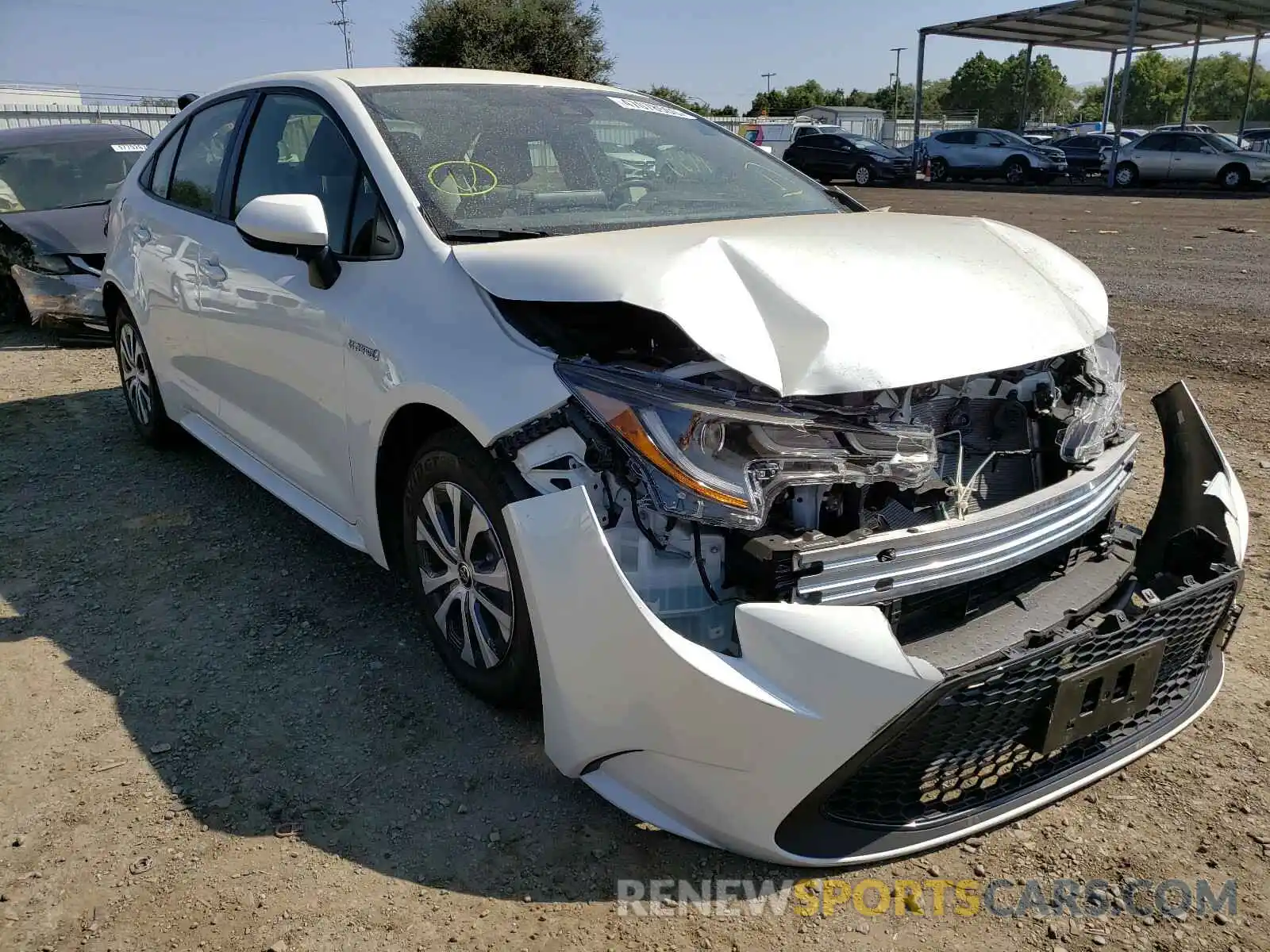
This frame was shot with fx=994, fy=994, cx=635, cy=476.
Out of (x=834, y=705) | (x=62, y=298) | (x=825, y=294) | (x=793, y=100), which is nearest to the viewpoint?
(x=834, y=705)

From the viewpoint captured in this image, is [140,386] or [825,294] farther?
[140,386]

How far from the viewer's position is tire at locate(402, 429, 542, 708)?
248 cm

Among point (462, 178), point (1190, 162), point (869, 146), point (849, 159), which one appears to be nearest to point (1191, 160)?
point (1190, 162)

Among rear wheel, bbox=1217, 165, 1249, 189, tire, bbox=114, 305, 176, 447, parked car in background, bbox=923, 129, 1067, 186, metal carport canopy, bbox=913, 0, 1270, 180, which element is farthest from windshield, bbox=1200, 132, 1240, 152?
tire, bbox=114, 305, 176, 447

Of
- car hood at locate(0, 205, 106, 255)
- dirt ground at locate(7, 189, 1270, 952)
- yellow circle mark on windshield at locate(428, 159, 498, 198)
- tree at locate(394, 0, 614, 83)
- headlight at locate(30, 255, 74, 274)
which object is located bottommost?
dirt ground at locate(7, 189, 1270, 952)

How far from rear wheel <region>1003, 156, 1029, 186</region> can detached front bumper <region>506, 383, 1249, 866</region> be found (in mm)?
27272

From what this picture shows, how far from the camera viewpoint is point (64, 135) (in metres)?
8.96

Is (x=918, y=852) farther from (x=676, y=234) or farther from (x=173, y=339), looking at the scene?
(x=173, y=339)

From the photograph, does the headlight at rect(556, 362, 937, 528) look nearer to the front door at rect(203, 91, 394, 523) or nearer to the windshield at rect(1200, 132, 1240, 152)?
the front door at rect(203, 91, 394, 523)

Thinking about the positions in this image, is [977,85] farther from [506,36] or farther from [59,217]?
[59,217]

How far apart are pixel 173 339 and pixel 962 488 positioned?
11.2 ft

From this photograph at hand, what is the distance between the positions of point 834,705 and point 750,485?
0.49 meters

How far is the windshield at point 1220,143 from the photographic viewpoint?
22.8m

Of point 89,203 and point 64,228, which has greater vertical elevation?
point 89,203
